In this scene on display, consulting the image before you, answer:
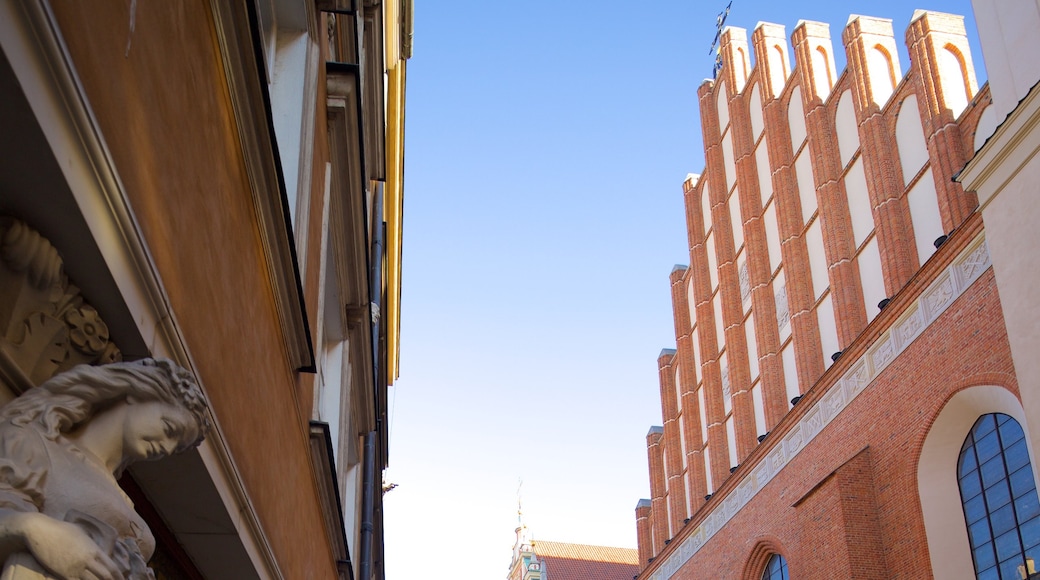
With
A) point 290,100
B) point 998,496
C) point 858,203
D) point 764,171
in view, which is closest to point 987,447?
point 998,496

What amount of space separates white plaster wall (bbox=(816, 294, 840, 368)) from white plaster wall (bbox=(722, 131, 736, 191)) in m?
4.95

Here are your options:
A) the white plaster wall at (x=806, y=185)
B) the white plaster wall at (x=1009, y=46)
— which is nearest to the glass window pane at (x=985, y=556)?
the white plaster wall at (x=1009, y=46)

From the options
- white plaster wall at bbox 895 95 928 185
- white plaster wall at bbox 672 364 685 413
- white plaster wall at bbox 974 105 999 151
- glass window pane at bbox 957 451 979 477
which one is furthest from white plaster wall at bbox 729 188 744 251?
glass window pane at bbox 957 451 979 477

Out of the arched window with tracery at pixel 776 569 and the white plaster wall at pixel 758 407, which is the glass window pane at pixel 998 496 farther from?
the white plaster wall at pixel 758 407

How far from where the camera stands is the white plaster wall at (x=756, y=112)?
2058 centimetres

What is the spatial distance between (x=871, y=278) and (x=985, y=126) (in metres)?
2.98

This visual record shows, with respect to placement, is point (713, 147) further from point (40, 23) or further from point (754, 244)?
point (40, 23)

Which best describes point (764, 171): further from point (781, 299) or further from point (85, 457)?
point (85, 457)

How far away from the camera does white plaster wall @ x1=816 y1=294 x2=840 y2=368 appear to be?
55.3ft

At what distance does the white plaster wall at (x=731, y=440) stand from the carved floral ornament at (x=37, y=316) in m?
18.8

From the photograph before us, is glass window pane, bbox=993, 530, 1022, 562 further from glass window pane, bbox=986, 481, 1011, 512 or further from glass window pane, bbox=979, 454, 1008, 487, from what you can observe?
glass window pane, bbox=979, 454, 1008, 487

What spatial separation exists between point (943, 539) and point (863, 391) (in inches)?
94.8

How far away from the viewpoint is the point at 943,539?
13.9 metres

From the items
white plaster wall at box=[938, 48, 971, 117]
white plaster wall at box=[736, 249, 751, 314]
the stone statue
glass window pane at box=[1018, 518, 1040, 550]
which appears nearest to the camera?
the stone statue
